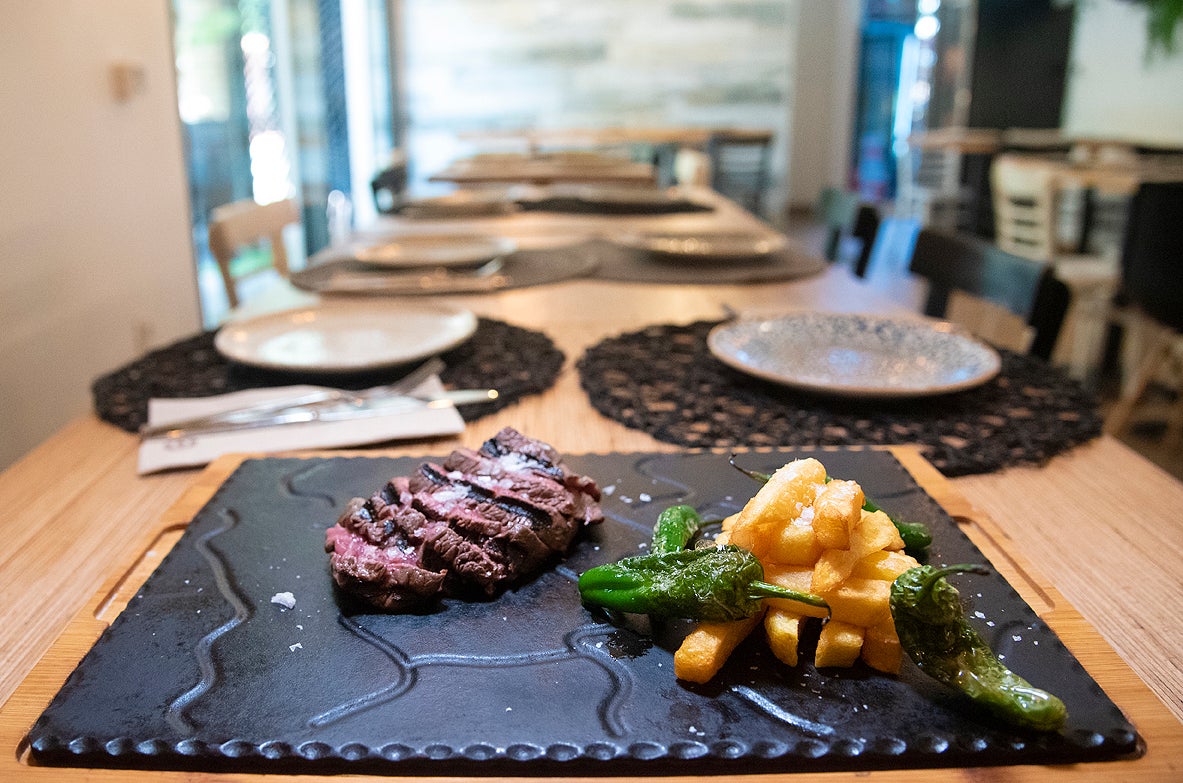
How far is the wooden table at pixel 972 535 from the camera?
0.51 m

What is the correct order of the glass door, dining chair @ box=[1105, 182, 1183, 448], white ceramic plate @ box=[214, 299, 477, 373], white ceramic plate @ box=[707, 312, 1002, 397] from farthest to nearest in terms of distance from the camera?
the glass door
dining chair @ box=[1105, 182, 1183, 448]
white ceramic plate @ box=[214, 299, 477, 373]
white ceramic plate @ box=[707, 312, 1002, 397]

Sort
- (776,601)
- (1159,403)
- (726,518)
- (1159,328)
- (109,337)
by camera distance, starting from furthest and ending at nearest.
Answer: (1159,403) → (1159,328) → (109,337) → (726,518) → (776,601)

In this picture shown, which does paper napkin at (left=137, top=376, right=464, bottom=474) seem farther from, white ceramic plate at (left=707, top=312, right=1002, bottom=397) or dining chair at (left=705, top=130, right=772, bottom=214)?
dining chair at (left=705, top=130, right=772, bottom=214)

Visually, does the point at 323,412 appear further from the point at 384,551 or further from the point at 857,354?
the point at 857,354

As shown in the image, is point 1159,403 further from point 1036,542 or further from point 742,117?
point 742,117

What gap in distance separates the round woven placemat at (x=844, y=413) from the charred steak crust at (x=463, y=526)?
27cm

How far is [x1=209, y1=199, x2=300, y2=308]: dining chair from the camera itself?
1.98m

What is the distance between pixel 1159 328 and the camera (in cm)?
344

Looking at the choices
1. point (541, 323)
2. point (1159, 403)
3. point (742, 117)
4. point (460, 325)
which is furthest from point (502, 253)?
point (742, 117)

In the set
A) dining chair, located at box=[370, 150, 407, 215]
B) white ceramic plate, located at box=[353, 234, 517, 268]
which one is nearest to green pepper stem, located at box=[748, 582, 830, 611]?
white ceramic plate, located at box=[353, 234, 517, 268]

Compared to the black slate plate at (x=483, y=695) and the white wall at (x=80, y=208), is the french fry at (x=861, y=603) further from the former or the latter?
the white wall at (x=80, y=208)

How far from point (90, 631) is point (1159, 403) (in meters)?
4.25

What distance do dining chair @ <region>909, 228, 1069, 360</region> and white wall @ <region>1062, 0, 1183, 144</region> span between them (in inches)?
165

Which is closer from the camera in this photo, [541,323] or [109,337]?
[541,323]
